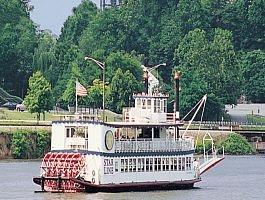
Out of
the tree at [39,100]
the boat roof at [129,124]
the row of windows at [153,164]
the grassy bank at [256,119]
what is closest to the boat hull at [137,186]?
the row of windows at [153,164]

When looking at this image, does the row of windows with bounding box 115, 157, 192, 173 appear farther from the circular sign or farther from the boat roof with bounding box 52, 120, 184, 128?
the boat roof with bounding box 52, 120, 184, 128

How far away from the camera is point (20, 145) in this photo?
136 m

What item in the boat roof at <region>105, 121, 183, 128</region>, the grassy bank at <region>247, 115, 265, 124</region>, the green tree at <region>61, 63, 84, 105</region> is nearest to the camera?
the boat roof at <region>105, 121, 183, 128</region>

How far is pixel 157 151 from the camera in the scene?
98.2 metres

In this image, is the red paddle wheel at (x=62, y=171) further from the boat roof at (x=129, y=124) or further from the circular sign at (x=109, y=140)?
the boat roof at (x=129, y=124)

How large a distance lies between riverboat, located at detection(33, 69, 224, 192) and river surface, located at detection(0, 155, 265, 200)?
1.01 m

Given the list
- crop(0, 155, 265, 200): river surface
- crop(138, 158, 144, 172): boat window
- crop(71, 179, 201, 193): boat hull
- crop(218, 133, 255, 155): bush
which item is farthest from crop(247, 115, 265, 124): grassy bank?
crop(138, 158, 144, 172): boat window

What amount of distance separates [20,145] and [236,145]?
1296 inches

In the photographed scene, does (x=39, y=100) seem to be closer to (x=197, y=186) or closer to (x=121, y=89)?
(x=121, y=89)

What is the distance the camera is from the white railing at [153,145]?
9581cm

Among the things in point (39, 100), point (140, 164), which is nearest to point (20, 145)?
point (39, 100)

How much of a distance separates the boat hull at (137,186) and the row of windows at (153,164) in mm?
912

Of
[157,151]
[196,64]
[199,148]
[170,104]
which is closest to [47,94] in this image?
[199,148]

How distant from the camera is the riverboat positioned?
307 ft
